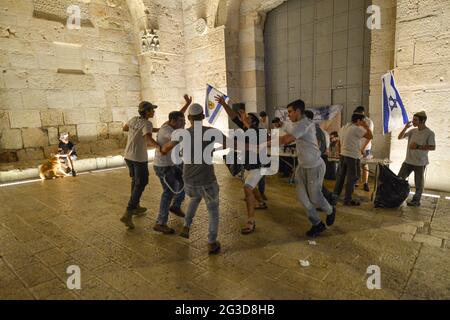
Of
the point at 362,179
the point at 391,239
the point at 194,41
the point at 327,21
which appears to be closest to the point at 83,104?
the point at 194,41

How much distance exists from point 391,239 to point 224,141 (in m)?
2.26

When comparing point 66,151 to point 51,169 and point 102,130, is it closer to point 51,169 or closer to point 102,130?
point 51,169

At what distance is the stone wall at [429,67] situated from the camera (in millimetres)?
4719

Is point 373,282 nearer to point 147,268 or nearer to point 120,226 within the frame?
point 147,268

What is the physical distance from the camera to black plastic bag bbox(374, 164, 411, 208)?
4.23m

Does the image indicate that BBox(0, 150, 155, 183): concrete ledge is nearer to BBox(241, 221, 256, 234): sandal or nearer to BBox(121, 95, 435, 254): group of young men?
BBox(121, 95, 435, 254): group of young men

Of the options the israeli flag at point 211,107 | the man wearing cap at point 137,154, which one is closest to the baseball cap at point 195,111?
the man wearing cap at point 137,154

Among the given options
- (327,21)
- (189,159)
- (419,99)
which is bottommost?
(189,159)

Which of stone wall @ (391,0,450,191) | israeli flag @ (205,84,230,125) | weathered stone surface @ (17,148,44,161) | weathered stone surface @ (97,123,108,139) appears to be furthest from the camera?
weathered stone surface @ (97,123,108,139)

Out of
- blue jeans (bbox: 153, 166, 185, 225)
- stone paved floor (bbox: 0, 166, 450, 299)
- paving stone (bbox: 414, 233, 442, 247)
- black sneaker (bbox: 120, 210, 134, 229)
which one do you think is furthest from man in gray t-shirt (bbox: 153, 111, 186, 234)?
paving stone (bbox: 414, 233, 442, 247)

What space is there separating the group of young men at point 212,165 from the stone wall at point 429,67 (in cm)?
96

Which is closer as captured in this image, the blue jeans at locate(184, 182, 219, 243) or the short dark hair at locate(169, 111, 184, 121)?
the blue jeans at locate(184, 182, 219, 243)

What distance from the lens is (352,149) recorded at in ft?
14.3
